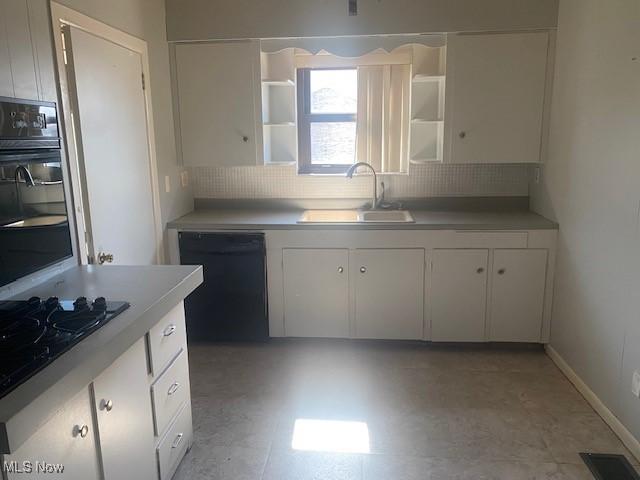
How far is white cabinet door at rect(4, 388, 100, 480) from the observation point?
3.80 ft

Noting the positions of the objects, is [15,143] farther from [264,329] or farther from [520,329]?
[520,329]

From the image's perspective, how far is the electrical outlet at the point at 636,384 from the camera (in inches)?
85.0

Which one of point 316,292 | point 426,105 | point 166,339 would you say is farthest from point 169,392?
point 426,105

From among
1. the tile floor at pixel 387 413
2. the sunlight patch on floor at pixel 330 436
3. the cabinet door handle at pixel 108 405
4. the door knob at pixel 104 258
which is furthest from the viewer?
the door knob at pixel 104 258

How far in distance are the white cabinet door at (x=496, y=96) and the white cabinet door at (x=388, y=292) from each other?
788 mm

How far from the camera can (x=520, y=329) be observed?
3186 mm

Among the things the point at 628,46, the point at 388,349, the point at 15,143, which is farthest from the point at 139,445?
the point at 628,46

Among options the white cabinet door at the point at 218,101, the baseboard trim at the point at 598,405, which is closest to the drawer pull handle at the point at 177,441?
the white cabinet door at the point at 218,101

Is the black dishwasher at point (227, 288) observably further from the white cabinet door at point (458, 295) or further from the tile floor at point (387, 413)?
the white cabinet door at point (458, 295)

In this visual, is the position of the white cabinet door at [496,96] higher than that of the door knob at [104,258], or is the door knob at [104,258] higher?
the white cabinet door at [496,96]

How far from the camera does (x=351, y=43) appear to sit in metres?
3.21

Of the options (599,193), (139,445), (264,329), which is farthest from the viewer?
(264,329)

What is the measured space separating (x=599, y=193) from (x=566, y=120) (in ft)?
2.03

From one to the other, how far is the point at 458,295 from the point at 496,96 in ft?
4.28
